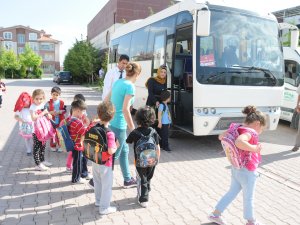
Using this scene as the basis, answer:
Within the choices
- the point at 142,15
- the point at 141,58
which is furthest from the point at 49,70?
the point at 141,58

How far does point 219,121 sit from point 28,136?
383 cm

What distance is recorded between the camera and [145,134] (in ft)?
13.7

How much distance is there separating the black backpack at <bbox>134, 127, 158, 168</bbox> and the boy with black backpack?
0.32m

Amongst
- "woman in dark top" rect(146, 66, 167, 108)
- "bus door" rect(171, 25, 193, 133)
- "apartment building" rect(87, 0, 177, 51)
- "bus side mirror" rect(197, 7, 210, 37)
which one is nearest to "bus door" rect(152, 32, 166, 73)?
"bus door" rect(171, 25, 193, 133)

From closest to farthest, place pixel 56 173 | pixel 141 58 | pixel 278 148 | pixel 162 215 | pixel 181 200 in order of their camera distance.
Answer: pixel 162 215, pixel 181 200, pixel 56 173, pixel 278 148, pixel 141 58

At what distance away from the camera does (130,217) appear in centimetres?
407

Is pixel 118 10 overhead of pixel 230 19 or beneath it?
overhead

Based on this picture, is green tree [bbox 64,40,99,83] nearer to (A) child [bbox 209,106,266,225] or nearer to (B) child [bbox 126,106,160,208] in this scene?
(B) child [bbox 126,106,160,208]

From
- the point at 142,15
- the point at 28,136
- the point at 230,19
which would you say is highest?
the point at 142,15

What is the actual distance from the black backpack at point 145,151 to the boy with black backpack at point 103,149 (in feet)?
1.06

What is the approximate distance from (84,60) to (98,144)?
3458cm

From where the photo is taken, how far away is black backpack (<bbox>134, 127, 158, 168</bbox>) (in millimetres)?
4125

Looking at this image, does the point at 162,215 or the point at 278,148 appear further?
the point at 278,148

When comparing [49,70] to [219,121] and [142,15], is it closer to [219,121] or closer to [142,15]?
[142,15]
